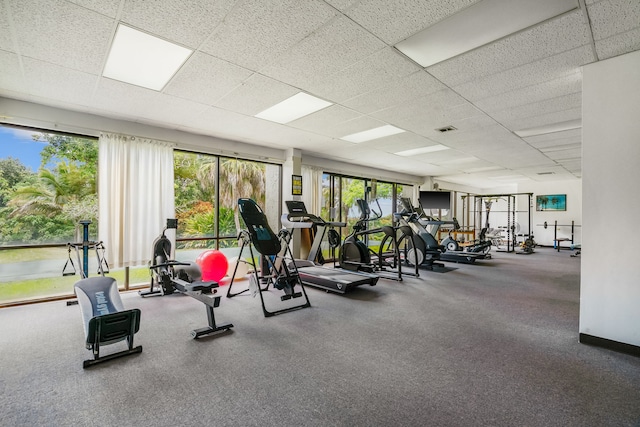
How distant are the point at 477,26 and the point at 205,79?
8.01ft

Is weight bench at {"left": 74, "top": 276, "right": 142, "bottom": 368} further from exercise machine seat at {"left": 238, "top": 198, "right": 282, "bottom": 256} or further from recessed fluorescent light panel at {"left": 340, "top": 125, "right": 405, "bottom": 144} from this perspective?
recessed fluorescent light panel at {"left": 340, "top": 125, "right": 405, "bottom": 144}

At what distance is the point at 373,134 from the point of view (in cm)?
497

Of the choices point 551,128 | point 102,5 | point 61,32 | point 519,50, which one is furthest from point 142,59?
point 551,128

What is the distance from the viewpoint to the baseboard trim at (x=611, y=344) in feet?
7.73

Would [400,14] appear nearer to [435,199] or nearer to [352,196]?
[352,196]

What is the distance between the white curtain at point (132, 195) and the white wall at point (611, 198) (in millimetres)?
5089

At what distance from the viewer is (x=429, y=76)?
2.86m

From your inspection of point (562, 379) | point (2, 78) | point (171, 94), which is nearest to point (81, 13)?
point (171, 94)

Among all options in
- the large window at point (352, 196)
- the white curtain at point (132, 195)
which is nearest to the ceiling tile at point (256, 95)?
the white curtain at point (132, 195)

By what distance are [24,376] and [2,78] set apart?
2.88m

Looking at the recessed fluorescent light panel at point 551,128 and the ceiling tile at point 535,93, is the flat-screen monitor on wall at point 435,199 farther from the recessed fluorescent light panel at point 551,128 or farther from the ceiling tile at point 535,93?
the ceiling tile at point 535,93

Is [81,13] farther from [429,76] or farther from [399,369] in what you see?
[399,369]

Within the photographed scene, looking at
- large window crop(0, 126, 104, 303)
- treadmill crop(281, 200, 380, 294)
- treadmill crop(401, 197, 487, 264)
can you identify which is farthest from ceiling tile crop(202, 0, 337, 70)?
treadmill crop(401, 197, 487, 264)

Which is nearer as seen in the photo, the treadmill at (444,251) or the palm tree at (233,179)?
the treadmill at (444,251)
